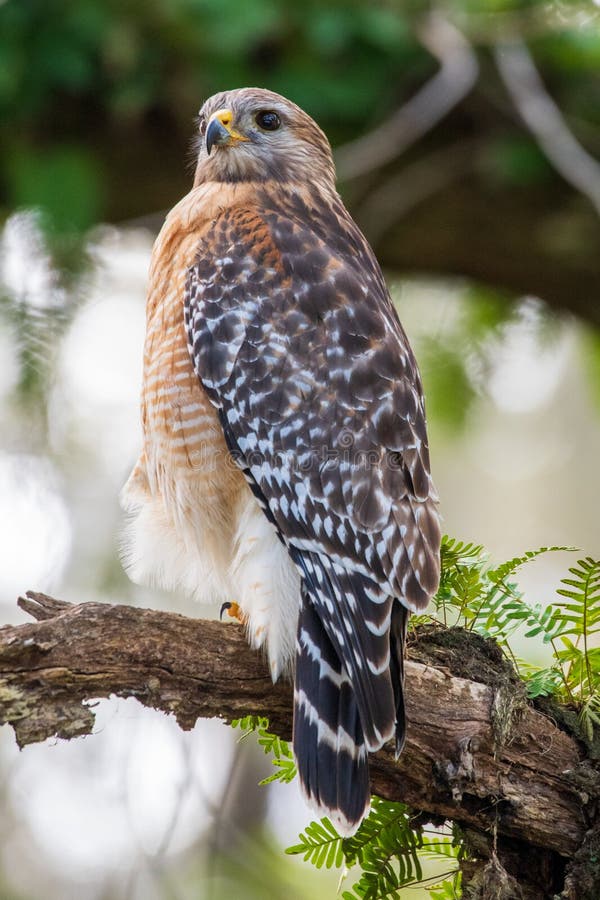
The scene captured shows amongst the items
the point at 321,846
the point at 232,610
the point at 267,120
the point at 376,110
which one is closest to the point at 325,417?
the point at 232,610

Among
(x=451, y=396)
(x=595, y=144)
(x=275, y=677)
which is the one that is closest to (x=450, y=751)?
(x=275, y=677)

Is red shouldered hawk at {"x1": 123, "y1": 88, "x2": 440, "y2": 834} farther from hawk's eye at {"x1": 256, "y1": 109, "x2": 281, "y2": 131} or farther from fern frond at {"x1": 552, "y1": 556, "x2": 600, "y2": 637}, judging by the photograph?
fern frond at {"x1": 552, "y1": 556, "x2": 600, "y2": 637}

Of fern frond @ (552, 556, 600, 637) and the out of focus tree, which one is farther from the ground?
the out of focus tree

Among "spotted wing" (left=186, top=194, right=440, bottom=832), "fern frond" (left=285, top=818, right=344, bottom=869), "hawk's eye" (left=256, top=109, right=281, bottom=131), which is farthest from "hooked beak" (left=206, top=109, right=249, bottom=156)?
"fern frond" (left=285, top=818, right=344, bottom=869)

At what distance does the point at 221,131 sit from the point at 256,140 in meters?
0.18

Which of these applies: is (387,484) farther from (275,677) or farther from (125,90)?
(125,90)

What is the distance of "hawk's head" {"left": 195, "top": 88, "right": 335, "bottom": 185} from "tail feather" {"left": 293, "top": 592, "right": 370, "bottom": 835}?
178 cm

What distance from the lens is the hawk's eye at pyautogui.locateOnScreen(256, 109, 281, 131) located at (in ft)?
12.7

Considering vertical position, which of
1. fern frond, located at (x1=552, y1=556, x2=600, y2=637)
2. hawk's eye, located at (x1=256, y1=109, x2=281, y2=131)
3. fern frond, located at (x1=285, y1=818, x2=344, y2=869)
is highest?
hawk's eye, located at (x1=256, y1=109, x2=281, y2=131)

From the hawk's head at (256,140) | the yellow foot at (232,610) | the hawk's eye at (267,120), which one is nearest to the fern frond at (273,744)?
the yellow foot at (232,610)

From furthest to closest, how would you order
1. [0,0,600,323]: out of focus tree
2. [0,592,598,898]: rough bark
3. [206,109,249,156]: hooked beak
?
[0,0,600,323]: out of focus tree, [206,109,249,156]: hooked beak, [0,592,598,898]: rough bark

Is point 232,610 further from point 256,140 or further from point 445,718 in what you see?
point 256,140

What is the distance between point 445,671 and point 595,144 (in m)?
2.78

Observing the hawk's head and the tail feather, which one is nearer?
the tail feather
